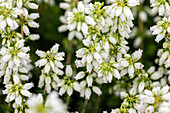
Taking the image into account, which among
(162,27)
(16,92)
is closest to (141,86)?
(162,27)

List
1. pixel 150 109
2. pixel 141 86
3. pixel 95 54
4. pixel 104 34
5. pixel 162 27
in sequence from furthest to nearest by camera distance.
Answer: pixel 141 86 → pixel 104 34 → pixel 162 27 → pixel 95 54 → pixel 150 109

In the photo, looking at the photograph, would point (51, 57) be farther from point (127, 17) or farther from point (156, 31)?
point (156, 31)

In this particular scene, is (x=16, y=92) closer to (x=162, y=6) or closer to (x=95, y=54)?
(x=95, y=54)

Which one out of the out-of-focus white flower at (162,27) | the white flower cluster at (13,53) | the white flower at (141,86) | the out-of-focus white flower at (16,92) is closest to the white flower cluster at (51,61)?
the white flower cluster at (13,53)

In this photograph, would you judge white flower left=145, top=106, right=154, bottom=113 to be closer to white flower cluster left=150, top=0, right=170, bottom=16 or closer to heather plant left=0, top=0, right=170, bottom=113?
heather plant left=0, top=0, right=170, bottom=113

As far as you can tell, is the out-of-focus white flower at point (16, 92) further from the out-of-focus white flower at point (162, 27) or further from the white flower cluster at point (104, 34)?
the out-of-focus white flower at point (162, 27)

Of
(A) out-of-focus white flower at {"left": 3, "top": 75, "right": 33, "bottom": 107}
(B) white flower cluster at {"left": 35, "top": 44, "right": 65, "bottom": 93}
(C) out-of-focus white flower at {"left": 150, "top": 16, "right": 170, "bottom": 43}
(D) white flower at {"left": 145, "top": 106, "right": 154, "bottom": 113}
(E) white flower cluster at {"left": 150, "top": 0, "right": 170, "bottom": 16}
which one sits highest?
(E) white flower cluster at {"left": 150, "top": 0, "right": 170, "bottom": 16}

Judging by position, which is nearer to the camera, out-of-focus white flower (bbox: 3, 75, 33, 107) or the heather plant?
the heather plant

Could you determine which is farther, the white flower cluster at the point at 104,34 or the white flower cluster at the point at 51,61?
the white flower cluster at the point at 51,61

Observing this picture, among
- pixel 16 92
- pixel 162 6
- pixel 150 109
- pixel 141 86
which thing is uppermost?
pixel 162 6

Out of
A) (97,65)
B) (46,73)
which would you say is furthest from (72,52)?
(97,65)

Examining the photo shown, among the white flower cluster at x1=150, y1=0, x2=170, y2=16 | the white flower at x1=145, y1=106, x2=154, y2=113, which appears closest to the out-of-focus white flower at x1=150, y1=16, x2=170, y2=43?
the white flower cluster at x1=150, y1=0, x2=170, y2=16

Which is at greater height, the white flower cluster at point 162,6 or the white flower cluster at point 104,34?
the white flower cluster at point 162,6
